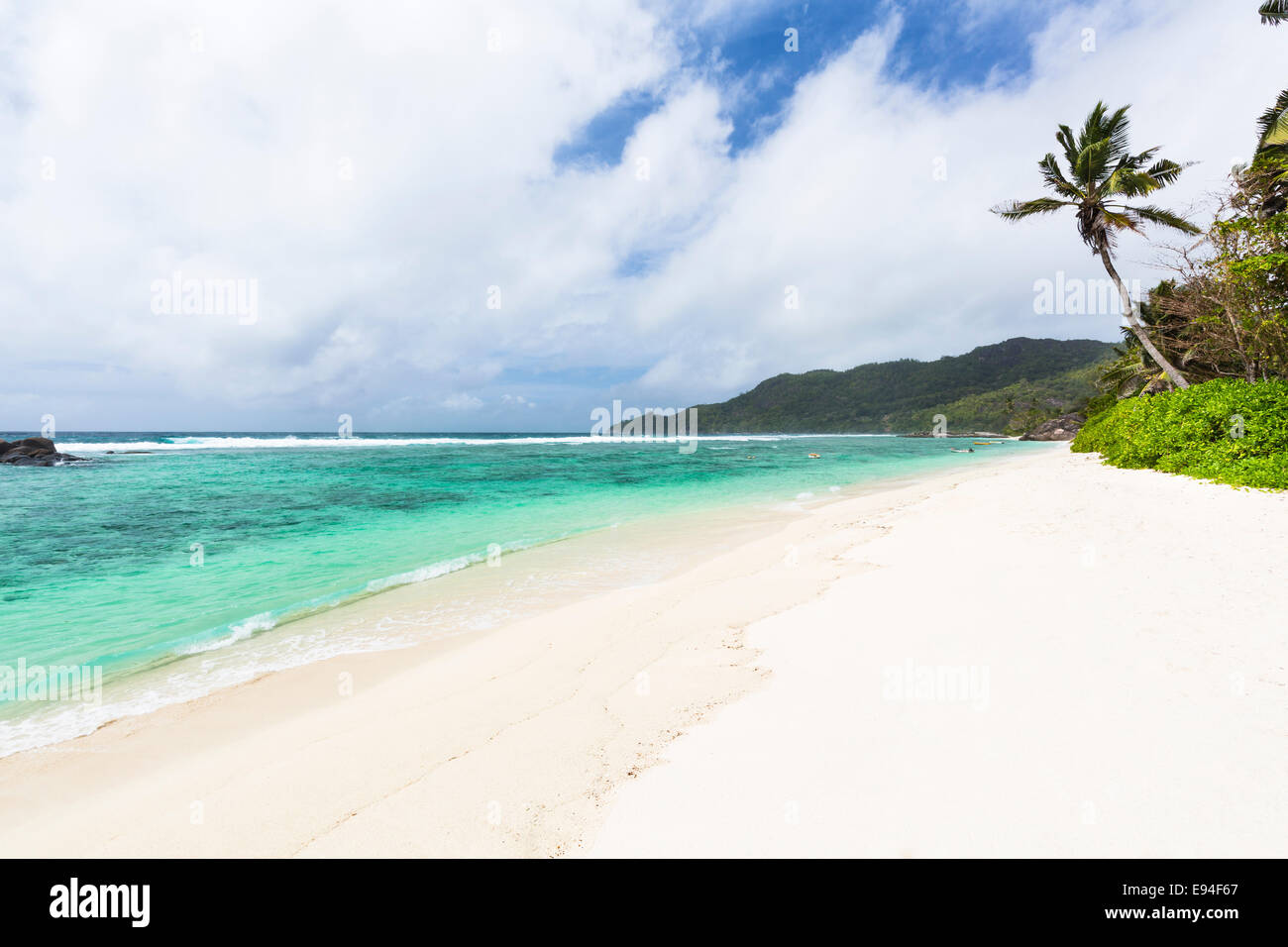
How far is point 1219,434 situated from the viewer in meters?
14.4

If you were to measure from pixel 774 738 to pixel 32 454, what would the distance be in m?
61.2

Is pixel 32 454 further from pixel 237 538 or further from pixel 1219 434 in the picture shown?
pixel 1219 434

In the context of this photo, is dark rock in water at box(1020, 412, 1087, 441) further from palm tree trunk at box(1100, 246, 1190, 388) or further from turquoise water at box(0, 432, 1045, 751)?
turquoise water at box(0, 432, 1045, 751)

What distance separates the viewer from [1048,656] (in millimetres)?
4242

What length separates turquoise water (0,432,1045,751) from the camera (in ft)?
24.5

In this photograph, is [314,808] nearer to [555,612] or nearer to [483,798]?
[483,798]

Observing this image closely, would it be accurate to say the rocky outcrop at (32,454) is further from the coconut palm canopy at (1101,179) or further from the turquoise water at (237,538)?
the coconut palm canopy at (1101,179)

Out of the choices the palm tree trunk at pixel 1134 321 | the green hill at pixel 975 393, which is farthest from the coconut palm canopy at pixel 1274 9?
the green hill at pixel 975 393

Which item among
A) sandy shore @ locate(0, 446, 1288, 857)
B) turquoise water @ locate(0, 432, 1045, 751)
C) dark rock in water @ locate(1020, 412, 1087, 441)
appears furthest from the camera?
dark rock in water @ locate(1020, 412, 1087, 441)

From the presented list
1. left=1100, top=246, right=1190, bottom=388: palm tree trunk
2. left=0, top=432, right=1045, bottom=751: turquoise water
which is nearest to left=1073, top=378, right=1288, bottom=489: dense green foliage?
left=1100, top=246, right=1190, bottom=388: palm tree trunk

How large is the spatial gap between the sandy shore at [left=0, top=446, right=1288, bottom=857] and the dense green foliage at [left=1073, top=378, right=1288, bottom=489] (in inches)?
306

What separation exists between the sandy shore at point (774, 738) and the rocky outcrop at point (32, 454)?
173 ft

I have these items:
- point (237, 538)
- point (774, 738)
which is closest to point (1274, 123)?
point (774, 738)
